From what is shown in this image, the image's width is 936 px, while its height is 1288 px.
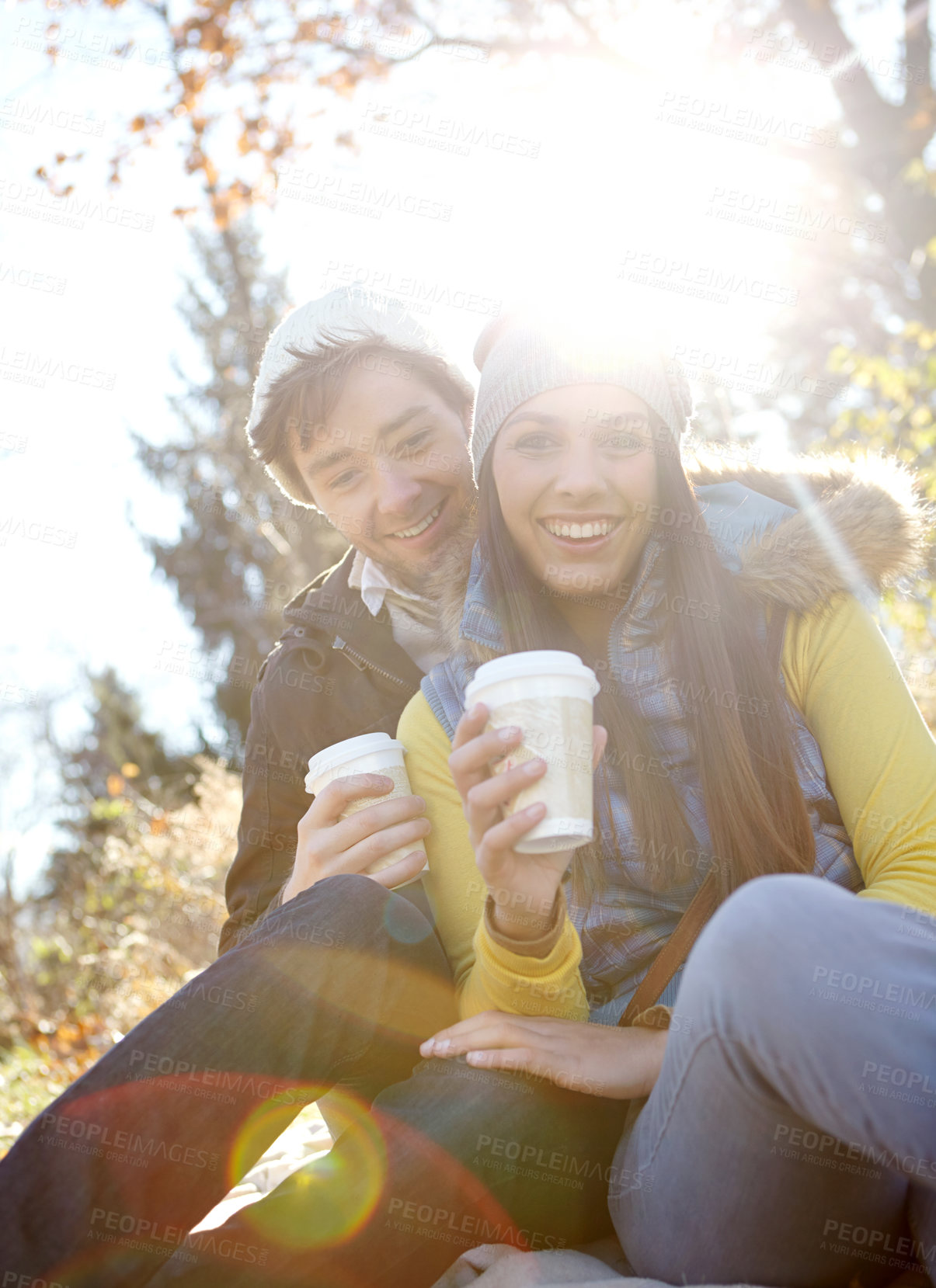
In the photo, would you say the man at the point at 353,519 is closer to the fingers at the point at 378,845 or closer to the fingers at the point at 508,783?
the fingers at the point at 378,845

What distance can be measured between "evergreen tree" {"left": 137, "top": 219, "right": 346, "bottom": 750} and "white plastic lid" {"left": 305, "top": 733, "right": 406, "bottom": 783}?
1245 cm

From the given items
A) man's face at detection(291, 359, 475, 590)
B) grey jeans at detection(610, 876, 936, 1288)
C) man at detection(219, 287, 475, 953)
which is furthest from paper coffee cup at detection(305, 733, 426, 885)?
man's face at detection(291, 359, 475, 590)

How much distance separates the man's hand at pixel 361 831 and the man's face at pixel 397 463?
116cm

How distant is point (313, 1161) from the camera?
1.94 metres

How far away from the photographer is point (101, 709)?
15.5 m

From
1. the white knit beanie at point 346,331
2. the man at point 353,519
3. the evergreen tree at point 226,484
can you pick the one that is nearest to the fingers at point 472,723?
the man at point 353,519

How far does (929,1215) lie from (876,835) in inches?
29.0

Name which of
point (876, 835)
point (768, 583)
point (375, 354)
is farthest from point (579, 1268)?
point (375, 354)

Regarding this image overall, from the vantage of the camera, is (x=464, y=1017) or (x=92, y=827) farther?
(x=92, y=827)

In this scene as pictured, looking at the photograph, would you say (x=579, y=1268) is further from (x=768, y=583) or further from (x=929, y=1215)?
(x=768, y=583)

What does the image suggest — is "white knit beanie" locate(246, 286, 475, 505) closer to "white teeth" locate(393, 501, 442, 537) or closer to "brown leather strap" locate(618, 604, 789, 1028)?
"white teeth" locate(393, 501, 442, 537)

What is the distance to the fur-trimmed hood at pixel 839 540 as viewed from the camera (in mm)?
2379

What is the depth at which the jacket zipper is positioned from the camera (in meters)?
3.35

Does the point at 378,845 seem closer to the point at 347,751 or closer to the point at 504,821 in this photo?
the point at 347,751
